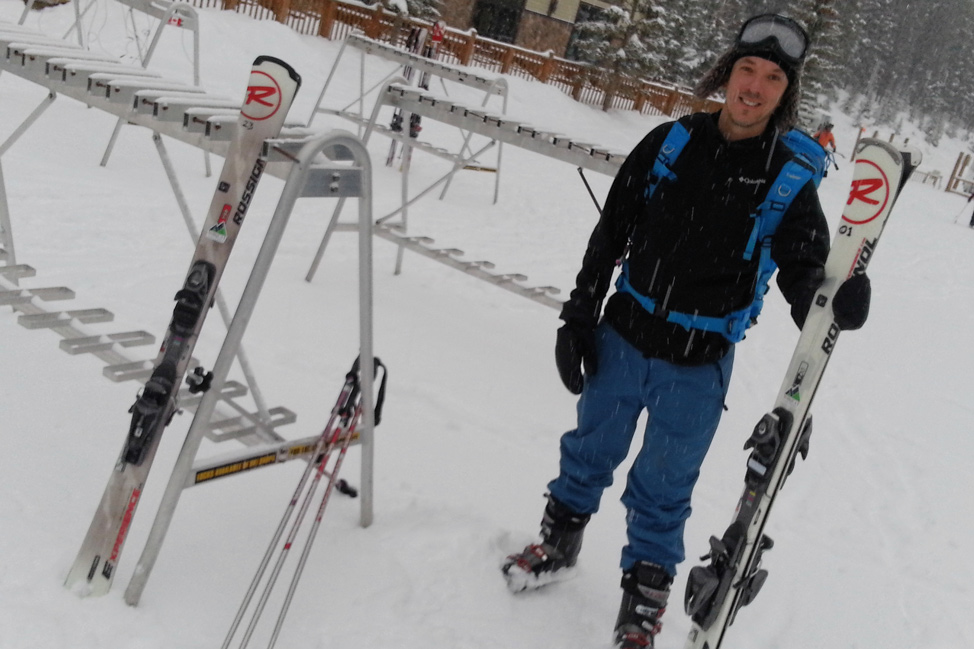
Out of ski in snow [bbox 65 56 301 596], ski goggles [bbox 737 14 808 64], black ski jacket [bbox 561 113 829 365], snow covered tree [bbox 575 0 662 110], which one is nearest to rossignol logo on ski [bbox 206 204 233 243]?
ski in snow [bbox 65 56 301 596]

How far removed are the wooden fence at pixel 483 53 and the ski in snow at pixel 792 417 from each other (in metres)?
11.8

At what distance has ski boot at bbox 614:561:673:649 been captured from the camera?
257 centimetres

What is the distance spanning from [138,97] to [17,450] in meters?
1.18

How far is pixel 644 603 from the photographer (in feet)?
8.47

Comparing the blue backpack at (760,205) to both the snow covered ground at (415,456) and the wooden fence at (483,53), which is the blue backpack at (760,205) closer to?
the snow covered ground at (415,456)

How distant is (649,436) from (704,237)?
2.01 feet

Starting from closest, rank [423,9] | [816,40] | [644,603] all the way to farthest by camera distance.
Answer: [644,603]
[423,9]
[816,40]

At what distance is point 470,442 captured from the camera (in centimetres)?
370

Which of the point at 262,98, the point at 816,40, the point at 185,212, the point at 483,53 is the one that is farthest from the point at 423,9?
the point at 262,98

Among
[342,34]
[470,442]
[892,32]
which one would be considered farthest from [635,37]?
[892,32]

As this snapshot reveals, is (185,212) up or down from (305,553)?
up

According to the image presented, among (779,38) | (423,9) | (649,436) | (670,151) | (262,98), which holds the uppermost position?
(423,9)

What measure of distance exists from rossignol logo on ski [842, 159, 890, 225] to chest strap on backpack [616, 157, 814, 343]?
0.47 feet

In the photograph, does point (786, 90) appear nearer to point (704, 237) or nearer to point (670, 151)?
point (670, 151)
